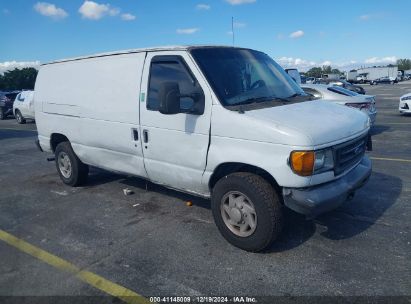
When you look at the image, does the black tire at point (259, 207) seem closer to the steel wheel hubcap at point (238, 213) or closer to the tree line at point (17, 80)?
the steel wheel hubcap at point (238, 213)

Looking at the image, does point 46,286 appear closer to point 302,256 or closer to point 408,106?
point 302,256

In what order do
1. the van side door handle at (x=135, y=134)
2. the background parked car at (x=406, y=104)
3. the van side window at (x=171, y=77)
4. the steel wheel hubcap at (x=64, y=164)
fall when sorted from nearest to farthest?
the van side window at (x=171, y=77)
the van side door handle at (x=135, y=134)
the steel wheel hubcap at (x=64, y=164)
the background parked car at (x=406, y=104)

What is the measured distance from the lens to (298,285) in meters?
3.26

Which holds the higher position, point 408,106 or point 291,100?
point 291,100

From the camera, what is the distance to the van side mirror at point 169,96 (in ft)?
12.8

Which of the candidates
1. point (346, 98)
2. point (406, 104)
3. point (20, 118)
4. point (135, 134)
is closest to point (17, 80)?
point (20, 118)

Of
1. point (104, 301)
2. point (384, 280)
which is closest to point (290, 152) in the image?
point (384, 280)

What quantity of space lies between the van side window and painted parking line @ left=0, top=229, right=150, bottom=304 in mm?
1914

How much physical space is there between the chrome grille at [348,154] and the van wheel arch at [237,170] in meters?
0.64

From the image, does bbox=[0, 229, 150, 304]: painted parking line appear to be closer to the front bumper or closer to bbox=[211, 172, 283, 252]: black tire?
bbox=[211, 172, 283, 252]: black tire

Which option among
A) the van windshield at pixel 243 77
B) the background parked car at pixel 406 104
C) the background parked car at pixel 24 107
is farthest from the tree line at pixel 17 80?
the van windshield at pixel 243 77

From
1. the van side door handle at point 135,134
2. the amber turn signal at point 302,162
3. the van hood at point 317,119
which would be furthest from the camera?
A: the van side door handle at point 135,134

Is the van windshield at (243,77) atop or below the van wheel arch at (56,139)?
atop

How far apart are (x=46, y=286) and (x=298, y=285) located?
91.0 inches
